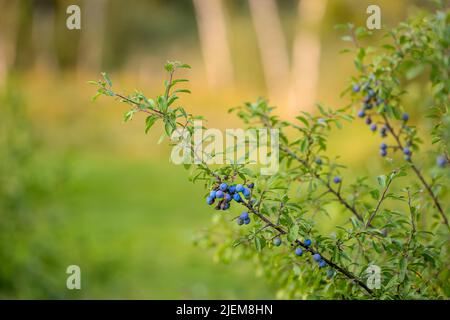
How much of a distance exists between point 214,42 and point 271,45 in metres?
1.94

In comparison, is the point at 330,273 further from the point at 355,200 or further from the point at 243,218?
the point at 355,200

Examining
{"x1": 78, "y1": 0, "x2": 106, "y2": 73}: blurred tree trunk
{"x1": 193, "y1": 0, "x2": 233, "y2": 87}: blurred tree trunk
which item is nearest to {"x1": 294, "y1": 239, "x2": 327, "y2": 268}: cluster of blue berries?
{"x1": 193, "y1": 0, "x2": 233, "y2": 87}: blurred tree trunk

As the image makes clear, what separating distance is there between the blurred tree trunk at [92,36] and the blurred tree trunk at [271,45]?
18.6 ft

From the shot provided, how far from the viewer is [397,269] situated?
213 cm

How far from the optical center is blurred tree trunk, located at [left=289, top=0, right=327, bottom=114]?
15.2 metres

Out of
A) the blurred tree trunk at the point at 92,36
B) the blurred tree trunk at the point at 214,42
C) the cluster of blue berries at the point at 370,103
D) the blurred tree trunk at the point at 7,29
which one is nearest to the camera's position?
the cluster of blue berries at the point at 370,103

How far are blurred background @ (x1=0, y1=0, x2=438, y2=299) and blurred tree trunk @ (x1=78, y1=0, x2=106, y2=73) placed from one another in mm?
50

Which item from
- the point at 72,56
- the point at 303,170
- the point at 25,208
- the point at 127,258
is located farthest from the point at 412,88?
the point at 72,56

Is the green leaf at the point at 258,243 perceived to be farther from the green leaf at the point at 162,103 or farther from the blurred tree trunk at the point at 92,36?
the blurred tree trunk at the point at 92,36

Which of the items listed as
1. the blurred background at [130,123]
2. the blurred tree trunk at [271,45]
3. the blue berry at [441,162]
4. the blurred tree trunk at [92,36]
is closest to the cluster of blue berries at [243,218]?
the blue berry at [441,162]

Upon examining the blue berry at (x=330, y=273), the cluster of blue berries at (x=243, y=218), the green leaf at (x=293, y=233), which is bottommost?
the blue berry at (x=330, y=273)

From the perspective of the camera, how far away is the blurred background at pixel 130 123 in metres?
5.19

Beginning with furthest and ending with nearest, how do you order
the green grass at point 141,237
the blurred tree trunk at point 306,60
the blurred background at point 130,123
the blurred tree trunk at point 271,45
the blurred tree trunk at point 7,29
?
the blurred tree trunk at point 271,45, the blurred tree trunk at point 7,29, the blurred tree trunk at point 306,60, the green grass at point 141,237, the blurred background at point 130,123

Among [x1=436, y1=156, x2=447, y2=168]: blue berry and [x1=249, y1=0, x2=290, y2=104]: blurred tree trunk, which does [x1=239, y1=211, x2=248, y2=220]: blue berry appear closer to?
[x1=436, y1=156, x2=447, y2=168]: blue berry
